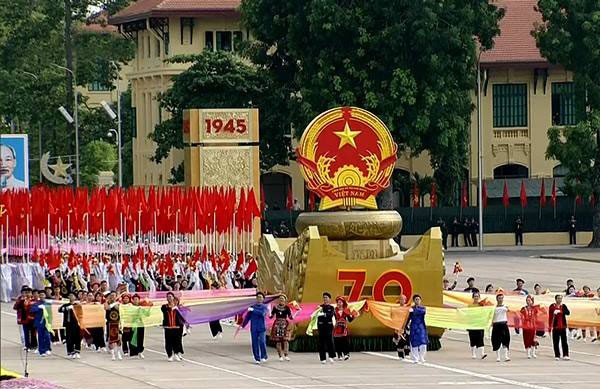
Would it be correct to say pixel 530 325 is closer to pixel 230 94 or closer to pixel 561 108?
pixel 230 94

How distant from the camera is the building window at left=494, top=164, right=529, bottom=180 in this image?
87375mm

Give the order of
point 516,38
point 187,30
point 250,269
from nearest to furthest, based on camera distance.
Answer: point 250,269
point 516,38
point 187,30

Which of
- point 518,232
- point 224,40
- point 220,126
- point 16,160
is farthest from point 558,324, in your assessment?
point 224,40

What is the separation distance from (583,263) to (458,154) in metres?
12.8

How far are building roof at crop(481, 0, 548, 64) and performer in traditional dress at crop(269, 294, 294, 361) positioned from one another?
166 ft

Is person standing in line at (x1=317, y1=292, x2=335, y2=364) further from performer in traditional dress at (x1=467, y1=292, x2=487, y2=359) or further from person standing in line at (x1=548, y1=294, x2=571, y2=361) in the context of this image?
person standing in line at (x1=548, y1=294, x2=571, y2=361)

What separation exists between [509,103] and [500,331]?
52.8 metres

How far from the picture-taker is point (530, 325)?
3594cm

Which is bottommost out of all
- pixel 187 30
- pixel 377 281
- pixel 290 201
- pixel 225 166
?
pixel 377 281

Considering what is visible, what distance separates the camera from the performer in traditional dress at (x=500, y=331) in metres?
35.2

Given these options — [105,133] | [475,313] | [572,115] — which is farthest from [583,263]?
[105,133]

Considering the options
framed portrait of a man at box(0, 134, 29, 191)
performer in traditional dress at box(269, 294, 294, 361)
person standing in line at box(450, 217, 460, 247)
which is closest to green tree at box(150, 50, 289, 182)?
person standing in line at box(450, 217, 460, 247)

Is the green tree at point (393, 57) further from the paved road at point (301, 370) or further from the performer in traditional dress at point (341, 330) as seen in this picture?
the performer in traditional dress at point (341, 330)

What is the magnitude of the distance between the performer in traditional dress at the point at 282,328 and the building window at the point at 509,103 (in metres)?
52.7
